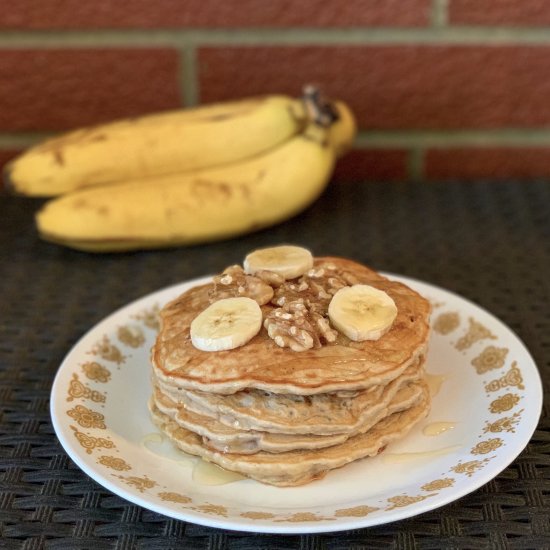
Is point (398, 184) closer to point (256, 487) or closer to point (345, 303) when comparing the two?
point (345, 303)

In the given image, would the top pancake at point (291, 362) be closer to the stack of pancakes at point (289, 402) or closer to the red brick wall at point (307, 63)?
the stack of pancakes at point (289, 402)

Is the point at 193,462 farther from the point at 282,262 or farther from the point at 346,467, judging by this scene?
the point at 282,262

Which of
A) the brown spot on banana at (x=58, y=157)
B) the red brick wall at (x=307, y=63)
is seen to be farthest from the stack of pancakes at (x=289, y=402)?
the red brick wall at (x=307, y=63)

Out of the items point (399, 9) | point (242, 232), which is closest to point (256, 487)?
point (242, 232)

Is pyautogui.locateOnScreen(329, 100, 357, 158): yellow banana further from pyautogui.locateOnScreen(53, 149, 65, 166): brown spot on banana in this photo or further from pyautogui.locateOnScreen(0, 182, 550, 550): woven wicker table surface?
pyautogui.locateOnScreen(53, 149, 65, 166): brown spot on banana

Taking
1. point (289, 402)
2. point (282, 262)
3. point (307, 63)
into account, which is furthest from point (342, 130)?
point (289, 402)

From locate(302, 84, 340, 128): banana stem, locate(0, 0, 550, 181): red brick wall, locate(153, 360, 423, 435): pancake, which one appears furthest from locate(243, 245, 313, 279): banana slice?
locate(0, 0, 550, 181): red brick wall
